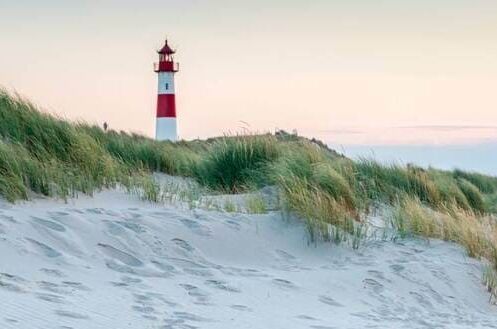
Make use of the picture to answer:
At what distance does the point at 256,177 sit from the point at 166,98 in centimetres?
1962

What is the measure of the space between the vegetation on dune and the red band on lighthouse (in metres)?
16.6

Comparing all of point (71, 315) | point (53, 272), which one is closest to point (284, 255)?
point (53, 272)

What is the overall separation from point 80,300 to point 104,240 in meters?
1.42

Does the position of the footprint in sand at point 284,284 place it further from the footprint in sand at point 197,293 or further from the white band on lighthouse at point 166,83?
the white band on lighthouse at point 166,83

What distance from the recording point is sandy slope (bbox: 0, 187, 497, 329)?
4.06m

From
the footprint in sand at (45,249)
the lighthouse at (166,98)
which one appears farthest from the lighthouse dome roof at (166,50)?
the footprint in sand at (45,249)

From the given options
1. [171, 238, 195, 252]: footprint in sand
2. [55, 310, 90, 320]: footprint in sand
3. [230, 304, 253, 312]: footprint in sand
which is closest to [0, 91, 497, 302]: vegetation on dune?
[171, 238, 195, 252]: footprint in sand

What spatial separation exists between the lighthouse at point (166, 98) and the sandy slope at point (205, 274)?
2017 cm

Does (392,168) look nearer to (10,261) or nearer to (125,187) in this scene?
(125,187)

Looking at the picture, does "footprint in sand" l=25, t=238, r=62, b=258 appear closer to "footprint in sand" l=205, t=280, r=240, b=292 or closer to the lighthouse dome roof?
"footprint in sand" l=205, t=280, r=240, b=292

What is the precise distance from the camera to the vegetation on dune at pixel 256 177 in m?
6.60

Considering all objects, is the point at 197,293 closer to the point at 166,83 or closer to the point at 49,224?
the point at 49,224

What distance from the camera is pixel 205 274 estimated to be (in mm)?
5207

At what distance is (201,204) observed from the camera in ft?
24.0
